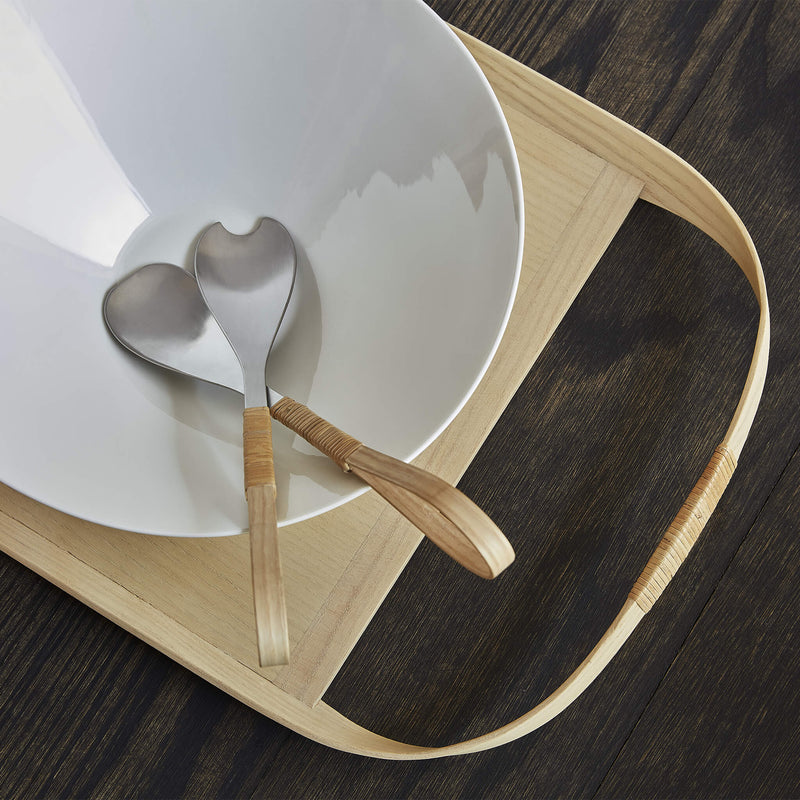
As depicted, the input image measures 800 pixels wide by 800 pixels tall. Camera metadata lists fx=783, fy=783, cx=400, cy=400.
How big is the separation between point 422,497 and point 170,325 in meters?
0.16

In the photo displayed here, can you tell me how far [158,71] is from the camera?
358 millimetres

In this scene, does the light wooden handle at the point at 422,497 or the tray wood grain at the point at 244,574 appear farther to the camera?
the tray wood grain at the point at 244,574

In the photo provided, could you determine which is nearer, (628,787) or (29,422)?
(29,422)

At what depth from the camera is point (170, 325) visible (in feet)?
1.15

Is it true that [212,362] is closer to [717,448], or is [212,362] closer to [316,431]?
[316,431]

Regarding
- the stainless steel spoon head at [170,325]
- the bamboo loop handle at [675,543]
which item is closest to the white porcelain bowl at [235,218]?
the stainless steel spoon head at [170,325]

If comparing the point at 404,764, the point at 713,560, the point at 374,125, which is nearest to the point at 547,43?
the point at 374,125

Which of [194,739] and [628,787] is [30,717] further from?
[628,787]

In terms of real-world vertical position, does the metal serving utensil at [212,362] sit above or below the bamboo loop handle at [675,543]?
below

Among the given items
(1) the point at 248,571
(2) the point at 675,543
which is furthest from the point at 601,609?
(1) the point at 248,571

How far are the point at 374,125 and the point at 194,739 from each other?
1.05 ft

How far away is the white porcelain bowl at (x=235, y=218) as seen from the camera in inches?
12.0

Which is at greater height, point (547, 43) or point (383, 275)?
point (547, 43)

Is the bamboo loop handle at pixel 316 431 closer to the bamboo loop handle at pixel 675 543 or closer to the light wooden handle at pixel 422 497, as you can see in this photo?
the light wooden handle at pixel 422 497
